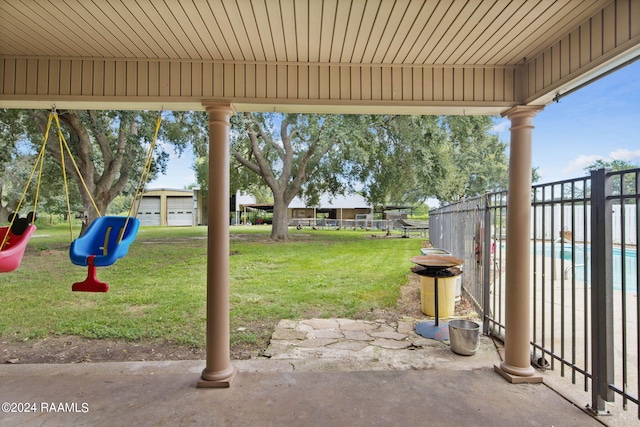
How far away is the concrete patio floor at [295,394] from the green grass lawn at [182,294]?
3.37 feet

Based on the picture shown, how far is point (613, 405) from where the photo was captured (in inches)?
93.8

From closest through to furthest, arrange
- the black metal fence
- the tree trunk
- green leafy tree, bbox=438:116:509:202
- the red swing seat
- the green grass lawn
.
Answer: the black metal fence
the red swing seat
the green grass lawn
green leafy tree, bbox=438:116:509:202
the tree trunk

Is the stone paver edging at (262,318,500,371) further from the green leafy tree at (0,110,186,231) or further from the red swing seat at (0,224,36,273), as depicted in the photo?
the green leafy tree at (0,110,186,231)

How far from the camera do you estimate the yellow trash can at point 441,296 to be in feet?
15.5

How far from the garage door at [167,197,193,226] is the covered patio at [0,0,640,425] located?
24.4 metres

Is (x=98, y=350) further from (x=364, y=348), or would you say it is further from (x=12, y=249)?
(x=364, y=348)

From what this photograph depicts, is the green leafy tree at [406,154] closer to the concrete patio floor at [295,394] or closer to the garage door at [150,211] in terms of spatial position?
the concrete patio floor at [295,394]

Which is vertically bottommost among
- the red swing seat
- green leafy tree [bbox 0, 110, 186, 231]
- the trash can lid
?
the trash can lid

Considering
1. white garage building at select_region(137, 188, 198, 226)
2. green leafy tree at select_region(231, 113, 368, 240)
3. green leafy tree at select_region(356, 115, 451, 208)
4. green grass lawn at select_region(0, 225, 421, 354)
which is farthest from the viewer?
white garage building at select_region(137, 188, 198, 226)

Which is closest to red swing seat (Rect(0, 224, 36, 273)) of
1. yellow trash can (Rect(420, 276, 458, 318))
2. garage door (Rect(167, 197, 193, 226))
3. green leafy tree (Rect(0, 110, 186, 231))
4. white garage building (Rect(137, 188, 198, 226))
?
yellow trash can (Rect(420, 276, 458, 318))

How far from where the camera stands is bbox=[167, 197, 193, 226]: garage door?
2592cm

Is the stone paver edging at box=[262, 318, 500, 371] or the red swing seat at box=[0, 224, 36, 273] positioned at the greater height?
the red swing seat at box=[0, 224, 36, 273]

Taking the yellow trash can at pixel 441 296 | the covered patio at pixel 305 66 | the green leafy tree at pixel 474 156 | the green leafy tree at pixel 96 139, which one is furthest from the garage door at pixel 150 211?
the covered patio at pixel 305 66

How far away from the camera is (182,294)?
6266 mm
